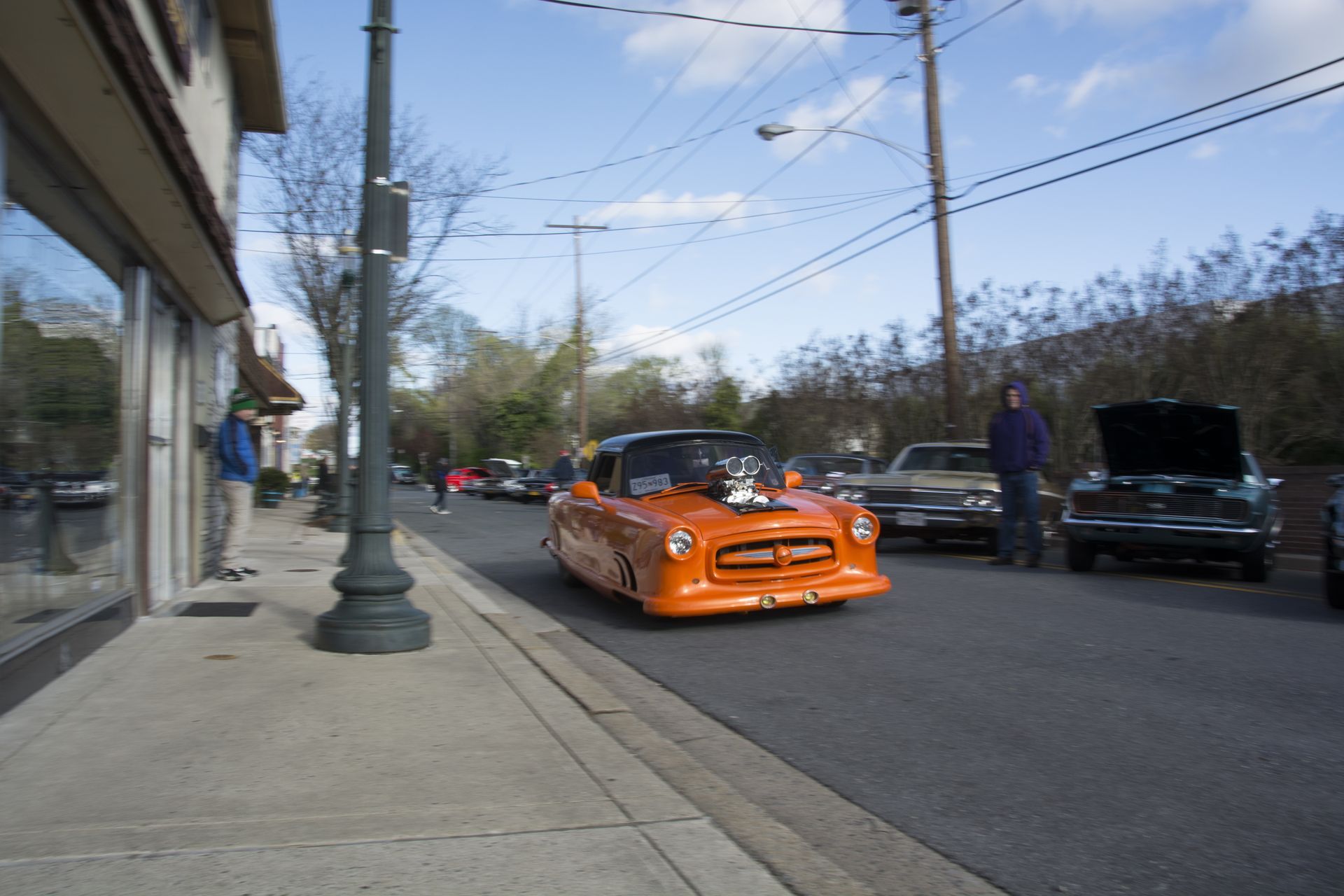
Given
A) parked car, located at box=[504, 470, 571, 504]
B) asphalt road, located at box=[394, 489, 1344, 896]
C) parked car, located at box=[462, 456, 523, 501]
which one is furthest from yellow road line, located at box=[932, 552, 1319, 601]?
parked car, located at box=[462, 456, 523, 501]

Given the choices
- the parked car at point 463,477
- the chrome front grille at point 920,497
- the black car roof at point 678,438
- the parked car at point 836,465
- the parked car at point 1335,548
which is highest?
the parked car at point 463,477

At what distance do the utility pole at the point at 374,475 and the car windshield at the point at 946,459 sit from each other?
8105 millimetres

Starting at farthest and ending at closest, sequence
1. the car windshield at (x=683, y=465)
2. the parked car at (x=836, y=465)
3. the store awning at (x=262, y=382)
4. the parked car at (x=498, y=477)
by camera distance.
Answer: the parked car at (x=498, y=477) < the store awning at (x=262, y=382) < the parked car at (x=836, y=465) < the car windshield at (x=683, y=465)

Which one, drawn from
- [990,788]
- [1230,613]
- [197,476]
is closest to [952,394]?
[1230,613]

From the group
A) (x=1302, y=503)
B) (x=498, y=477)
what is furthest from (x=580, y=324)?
(x=1302, y=503)

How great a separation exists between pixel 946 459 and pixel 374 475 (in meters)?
8.48

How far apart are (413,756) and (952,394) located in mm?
13467

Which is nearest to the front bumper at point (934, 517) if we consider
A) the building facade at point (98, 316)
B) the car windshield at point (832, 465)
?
the car windshield at point (832, 465)

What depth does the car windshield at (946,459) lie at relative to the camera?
12.7m

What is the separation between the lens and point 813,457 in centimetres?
1546

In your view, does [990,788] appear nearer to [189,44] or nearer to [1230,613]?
[1230,613]

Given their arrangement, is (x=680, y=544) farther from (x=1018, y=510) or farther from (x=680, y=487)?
(x=1018, y=510)

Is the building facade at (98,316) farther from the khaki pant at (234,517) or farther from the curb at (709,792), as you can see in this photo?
the curb at (709,792)

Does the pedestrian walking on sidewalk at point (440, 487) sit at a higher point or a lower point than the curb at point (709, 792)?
higher
